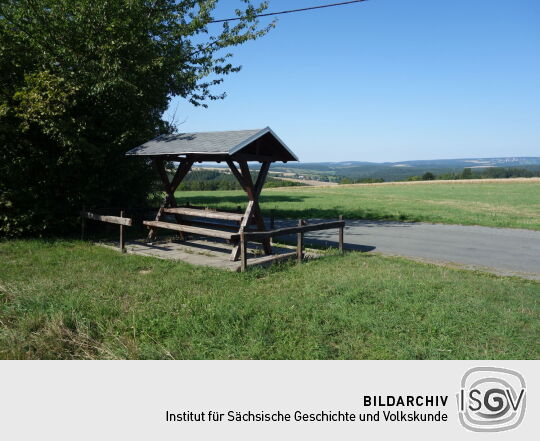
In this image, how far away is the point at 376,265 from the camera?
941 cm

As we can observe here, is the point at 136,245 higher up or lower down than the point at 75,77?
lower down

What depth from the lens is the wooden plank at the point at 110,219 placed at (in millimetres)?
10750

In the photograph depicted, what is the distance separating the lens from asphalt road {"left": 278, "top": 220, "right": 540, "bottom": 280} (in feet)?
33.7

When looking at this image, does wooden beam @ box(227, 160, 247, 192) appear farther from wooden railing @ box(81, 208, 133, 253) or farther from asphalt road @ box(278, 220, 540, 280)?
asphalt road @ box(278, 220, 540, 280)

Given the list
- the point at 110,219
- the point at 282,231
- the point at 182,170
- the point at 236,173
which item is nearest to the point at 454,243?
the point at 282,231

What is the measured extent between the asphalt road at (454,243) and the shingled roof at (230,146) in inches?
161

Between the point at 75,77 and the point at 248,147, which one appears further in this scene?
the point at 75,77

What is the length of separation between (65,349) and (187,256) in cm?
571

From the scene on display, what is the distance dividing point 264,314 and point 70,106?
9789mm

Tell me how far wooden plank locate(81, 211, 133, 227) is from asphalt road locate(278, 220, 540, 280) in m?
6.01

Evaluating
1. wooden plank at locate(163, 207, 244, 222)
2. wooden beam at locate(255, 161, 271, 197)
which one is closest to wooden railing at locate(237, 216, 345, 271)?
wooden plank at locate(163, 207, 244, 222)

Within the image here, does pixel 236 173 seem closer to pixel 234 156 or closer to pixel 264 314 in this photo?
pixel 234 156
